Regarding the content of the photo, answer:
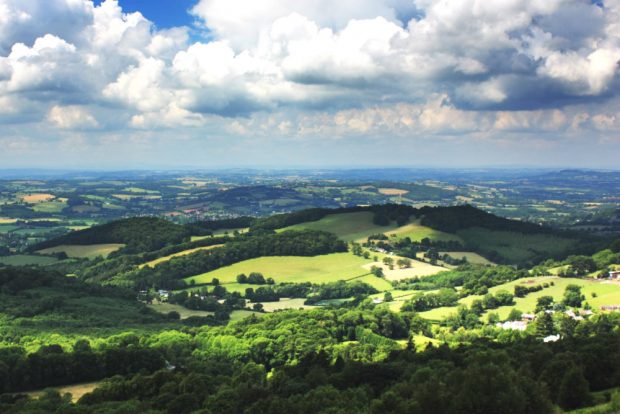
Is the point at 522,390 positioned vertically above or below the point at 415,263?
above

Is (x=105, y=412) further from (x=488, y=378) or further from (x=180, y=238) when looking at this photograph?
(x=180, y=238)

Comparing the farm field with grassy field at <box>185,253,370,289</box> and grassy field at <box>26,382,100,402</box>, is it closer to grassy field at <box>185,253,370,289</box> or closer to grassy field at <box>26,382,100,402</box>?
grassy field at <box>185,253,370,289</box>

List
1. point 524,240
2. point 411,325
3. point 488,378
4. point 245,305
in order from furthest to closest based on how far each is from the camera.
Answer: point 524,240
point 245,305
point 411,325
point 488,378

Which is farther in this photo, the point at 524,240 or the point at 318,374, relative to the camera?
the point at 524,240

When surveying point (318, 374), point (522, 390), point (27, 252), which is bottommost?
point (27, 252)

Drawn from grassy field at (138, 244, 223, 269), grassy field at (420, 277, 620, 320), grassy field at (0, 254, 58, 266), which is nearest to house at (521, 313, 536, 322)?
grassy field at (420, 277, 620, 320)

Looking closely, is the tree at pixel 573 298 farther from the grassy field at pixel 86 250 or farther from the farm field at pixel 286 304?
the grassy field at pixel 86 250

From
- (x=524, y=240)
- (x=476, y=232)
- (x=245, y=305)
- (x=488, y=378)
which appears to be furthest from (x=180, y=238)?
(x=488, y=378)
